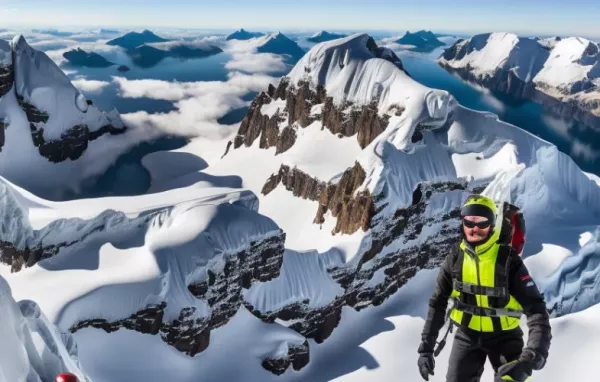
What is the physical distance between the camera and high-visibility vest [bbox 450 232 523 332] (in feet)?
37.7

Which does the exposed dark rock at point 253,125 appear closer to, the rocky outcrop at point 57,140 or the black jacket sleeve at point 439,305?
the rocky outcrop at point 57,140

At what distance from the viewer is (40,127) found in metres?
121

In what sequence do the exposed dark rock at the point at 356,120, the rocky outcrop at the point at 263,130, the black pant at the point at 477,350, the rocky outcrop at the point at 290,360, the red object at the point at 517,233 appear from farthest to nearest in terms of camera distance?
the rocky outcrop at the point at 263,130 → the exposed dark rock at the point at 356,120 → the rocky outcrop at the point at 290,360 → the red object at the point at 517,233 → the black pant at the point at 477,350

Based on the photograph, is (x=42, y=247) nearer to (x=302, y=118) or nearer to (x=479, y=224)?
(x=479, y=224)

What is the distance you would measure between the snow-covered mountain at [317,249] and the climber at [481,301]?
39240 millimetres

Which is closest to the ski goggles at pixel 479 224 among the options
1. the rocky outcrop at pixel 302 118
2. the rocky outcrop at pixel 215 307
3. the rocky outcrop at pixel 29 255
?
the rocky outcrop at pixel 215 307

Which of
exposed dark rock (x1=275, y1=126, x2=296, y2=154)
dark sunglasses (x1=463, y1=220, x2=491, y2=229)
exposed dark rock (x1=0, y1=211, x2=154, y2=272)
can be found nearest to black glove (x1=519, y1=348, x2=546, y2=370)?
dark sunglasses (x1=463, y1=220, x2=491, y2=229)

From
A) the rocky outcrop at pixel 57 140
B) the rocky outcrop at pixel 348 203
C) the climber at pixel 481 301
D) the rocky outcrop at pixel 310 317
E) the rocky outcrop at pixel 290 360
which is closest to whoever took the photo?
the climber at pixel 481 301

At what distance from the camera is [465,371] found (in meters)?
12.4

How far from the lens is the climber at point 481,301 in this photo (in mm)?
11336

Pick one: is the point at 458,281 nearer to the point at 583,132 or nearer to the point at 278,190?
the point at 278,190

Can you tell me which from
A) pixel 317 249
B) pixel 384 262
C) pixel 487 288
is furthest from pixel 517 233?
pixel 384 262

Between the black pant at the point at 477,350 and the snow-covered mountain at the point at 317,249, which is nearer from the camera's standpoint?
the black pant at the point at 477,350

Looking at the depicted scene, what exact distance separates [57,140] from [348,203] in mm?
88893
